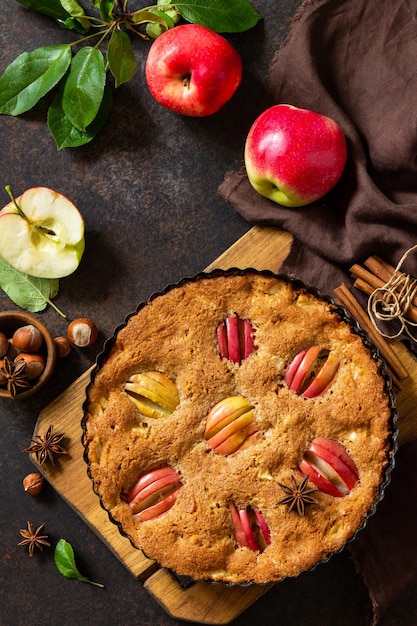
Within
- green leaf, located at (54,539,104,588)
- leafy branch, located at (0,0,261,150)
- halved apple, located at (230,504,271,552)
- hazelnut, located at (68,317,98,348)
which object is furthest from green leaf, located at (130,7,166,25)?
green leaf, located at (54,539,104,588)

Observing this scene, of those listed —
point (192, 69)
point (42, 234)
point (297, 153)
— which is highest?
point (192, 69)

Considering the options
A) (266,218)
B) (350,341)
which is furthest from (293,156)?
(350,341)

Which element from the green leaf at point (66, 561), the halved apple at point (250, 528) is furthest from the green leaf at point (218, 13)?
the green leaf at point (66, 561)

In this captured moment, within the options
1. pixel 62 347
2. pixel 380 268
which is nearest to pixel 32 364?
pixel 62 347

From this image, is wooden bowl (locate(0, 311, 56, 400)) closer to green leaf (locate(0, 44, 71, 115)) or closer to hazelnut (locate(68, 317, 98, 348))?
hazelnut (locate(68, 317, 98, 348))

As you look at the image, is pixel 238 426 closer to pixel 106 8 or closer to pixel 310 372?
pixel 310 372

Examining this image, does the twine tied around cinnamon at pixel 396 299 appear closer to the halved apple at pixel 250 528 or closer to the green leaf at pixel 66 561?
the halved apple at pixel 250 528
